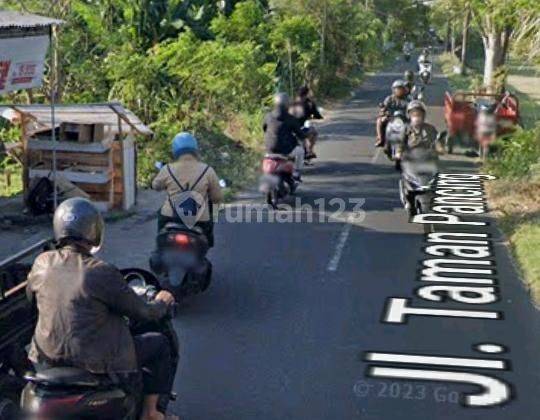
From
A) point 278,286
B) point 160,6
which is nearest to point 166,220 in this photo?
point 278,286

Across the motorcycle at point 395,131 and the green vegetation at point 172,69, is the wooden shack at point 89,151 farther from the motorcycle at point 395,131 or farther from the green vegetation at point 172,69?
the motorcycle at point 395,131

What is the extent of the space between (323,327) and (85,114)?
5970 millimetres

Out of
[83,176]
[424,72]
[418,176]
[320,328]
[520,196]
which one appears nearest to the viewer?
[320,328]

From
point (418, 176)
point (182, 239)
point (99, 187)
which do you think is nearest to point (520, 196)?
point (418, 176)

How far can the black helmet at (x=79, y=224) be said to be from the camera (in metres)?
4.89

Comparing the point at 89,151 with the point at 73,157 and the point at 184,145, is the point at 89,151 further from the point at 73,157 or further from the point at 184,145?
the point at 184,145

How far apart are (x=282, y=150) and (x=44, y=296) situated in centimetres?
889

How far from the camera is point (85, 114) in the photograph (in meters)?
12.9

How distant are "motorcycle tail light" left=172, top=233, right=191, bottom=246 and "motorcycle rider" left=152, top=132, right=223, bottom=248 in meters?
0.35

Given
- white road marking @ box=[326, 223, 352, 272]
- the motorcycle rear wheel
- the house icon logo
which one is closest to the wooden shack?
the motorcycle rear wheel

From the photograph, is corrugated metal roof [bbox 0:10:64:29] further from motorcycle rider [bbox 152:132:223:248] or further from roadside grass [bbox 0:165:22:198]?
roadside grass [bbox 0:165:22:198]

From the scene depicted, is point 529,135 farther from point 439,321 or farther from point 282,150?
point 439,321

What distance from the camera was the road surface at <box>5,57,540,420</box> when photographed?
21.7 feet

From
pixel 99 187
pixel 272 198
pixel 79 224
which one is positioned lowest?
pixel 272 198
